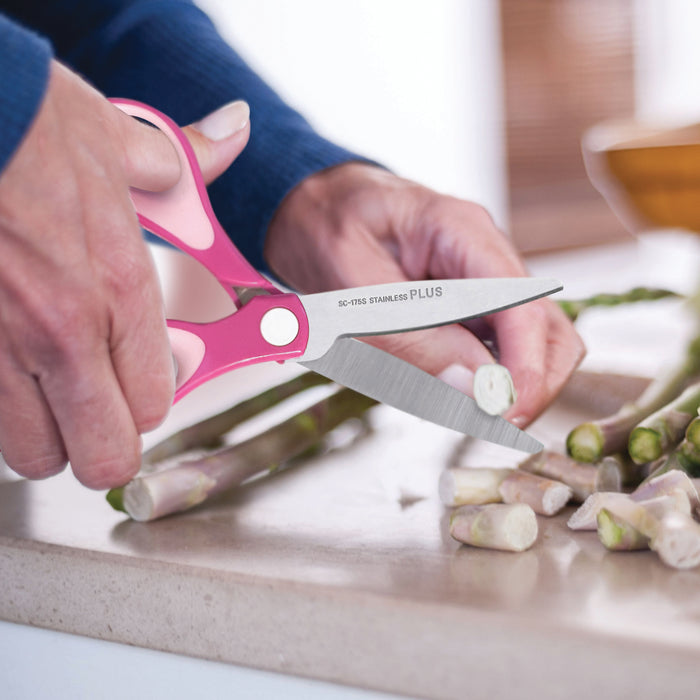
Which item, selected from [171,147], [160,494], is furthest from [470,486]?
[171,147]

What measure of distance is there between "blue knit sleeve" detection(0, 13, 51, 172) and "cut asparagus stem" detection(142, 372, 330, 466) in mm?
Answer: 492

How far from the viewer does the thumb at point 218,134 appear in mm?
689

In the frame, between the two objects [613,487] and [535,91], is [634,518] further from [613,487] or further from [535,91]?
[535,91]

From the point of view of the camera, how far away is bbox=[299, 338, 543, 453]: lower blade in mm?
720

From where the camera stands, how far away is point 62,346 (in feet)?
1.87

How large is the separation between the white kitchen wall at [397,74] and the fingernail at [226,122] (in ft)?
8.37

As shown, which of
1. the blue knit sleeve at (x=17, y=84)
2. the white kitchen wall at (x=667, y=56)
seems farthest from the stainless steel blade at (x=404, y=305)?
the white kitchen wall at (x=667, y=56)

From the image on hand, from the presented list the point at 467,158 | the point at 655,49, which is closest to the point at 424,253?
the point at 467,158

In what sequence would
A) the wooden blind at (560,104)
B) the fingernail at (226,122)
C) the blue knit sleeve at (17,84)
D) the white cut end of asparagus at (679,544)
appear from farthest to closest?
the wooden blind at (560,104), the fingernail at (226,122), the white cut end of asparagus at (679,544), the blue knit sleeve at (17,84)

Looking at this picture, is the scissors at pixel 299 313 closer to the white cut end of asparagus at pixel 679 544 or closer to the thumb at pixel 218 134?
the thumb at pixel 218 134

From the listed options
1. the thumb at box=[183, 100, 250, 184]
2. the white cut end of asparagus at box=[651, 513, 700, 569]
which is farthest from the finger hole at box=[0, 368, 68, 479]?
the white cut end of asparagus at box=[651, 513, 700, 569]

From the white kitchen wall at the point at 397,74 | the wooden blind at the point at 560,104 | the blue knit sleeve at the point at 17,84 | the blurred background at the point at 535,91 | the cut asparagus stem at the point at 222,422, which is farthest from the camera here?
the wooden blind at the point at 560,104

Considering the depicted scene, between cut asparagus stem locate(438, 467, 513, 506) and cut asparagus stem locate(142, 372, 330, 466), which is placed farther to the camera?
cut asparagus stem locate(142, 372, 330, 466)

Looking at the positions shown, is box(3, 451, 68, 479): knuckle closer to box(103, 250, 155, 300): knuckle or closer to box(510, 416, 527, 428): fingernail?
box(103, 250, 155, 300): knuckle
